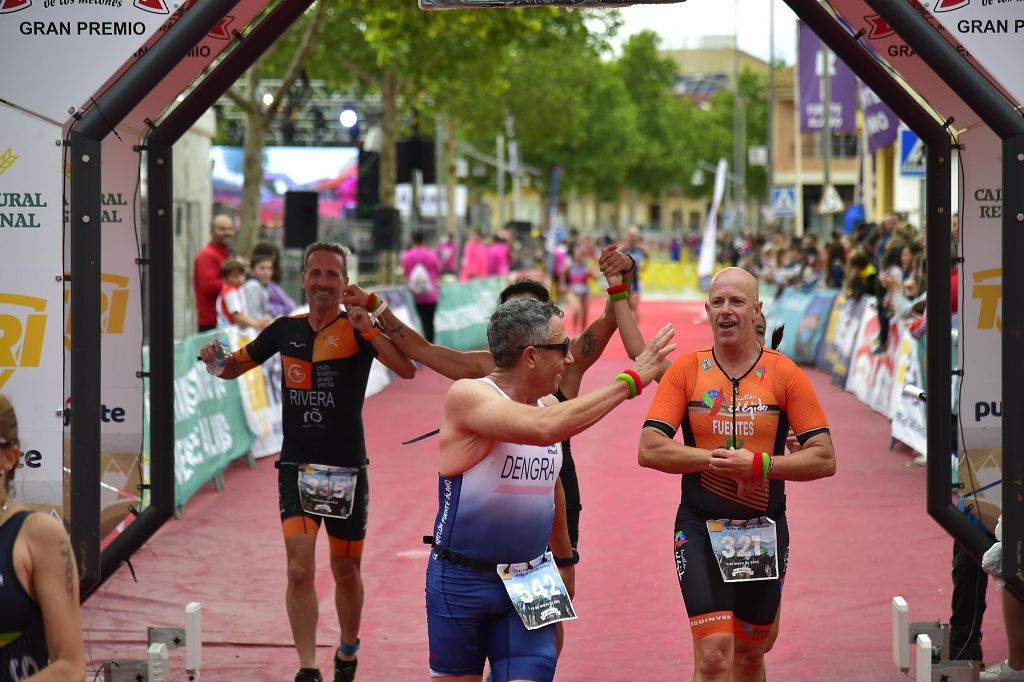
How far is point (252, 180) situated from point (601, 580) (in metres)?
15.0

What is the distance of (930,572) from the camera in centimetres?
928

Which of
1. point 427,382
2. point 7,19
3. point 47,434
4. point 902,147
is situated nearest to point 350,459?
point 47,434

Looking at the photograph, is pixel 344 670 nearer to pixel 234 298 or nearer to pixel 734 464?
pixel 734 464

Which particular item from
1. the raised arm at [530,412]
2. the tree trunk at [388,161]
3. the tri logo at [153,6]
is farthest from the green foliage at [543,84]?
the raised arm at [530,412]

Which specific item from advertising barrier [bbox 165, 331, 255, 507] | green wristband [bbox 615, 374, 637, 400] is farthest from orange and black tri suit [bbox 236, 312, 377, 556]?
advertising barrier [bbox 165, 331, 255, 507]

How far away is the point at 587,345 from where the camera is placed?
21.5 ft

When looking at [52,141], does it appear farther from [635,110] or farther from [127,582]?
[635,110]

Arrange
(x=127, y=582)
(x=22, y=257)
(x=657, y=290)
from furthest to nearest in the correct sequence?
(x=657, y=290)
(x=127, y=582)
(x=22, y=257)

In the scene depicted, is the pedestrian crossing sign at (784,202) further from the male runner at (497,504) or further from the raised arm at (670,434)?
the male runner at (497,504)

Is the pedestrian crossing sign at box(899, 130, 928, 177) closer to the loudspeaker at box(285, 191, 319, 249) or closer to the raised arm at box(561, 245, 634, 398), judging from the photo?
the loudspeaker at box(285, 191, 319, 249)

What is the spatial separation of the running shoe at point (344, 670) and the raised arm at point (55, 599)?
3.38 metres

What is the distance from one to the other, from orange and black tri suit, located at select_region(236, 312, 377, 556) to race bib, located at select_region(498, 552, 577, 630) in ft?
6.92

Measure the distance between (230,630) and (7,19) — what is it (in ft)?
12.3

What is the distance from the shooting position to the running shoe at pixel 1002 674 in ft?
22.1
